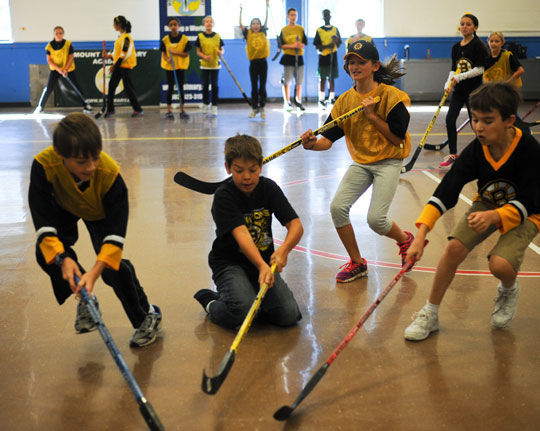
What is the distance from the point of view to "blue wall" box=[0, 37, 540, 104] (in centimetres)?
1348

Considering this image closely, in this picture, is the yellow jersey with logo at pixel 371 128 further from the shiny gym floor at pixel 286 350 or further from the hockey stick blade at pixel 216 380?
the hockey stick blade at pixel 216 380

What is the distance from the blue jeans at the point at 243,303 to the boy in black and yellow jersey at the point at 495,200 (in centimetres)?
53

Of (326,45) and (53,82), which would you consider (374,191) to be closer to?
(326,45)

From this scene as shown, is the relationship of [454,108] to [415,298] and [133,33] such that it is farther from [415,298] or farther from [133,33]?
[133,33]

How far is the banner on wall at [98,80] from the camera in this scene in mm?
12875

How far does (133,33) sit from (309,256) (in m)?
11.0

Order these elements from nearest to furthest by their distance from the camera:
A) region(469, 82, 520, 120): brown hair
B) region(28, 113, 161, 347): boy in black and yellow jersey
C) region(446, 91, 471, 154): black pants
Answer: region(28, 113, 161, 347): boy in black and yellow jersey, region(469, 82, 520, 120): brown hair, region(446, 91, 471, 154): black pants

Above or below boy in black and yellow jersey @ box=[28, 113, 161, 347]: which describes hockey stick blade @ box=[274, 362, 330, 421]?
below

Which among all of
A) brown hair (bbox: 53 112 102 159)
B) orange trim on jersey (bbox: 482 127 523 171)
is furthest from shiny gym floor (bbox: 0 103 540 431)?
brown hair (bbox: 53 112 102 159)

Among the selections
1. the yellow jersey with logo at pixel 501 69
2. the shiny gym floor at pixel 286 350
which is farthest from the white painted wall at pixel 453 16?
the shiny gym floor at pixel 286 350

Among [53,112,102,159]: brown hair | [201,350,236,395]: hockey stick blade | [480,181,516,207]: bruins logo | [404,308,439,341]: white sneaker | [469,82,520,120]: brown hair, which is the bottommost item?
[404,308,439,341]: white sneaker

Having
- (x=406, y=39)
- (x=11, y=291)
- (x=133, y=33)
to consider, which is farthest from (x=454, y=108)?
(x=133, y=33)

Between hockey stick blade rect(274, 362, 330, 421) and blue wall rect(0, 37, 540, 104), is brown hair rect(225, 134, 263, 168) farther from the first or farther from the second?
blue wall rect(0, 37, 540, 104)

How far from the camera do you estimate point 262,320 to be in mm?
2984
